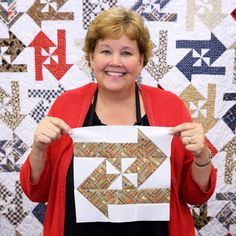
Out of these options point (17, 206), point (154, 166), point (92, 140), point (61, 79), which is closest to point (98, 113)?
point (92, 140)

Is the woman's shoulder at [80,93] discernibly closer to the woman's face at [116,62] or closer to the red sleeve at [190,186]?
the woman's face at [116,62]

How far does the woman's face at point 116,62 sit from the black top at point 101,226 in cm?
11

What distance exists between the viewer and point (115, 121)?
1.06 m

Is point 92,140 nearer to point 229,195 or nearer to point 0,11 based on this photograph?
point 0,11

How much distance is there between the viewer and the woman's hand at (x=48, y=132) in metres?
0.93

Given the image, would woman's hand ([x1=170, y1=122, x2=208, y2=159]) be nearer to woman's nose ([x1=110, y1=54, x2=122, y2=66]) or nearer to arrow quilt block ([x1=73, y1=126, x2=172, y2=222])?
arrow quilt block ([x1=73, y1=126, x2=172, y2=222])

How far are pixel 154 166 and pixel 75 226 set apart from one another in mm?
280

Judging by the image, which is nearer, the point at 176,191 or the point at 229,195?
the point at 176,191

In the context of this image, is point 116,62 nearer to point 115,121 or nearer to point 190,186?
point 115,121

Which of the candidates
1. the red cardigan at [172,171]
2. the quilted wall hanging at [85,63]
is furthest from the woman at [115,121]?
the quilted wall hanging at [85,63]

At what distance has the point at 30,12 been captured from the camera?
4.91ft

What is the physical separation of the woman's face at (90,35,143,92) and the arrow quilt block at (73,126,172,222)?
0.41 ft

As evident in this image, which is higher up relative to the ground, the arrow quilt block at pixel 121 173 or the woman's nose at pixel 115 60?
the woman's nose at pixel 115 60

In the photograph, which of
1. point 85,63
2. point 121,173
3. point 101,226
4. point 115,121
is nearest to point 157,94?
point 115,121
